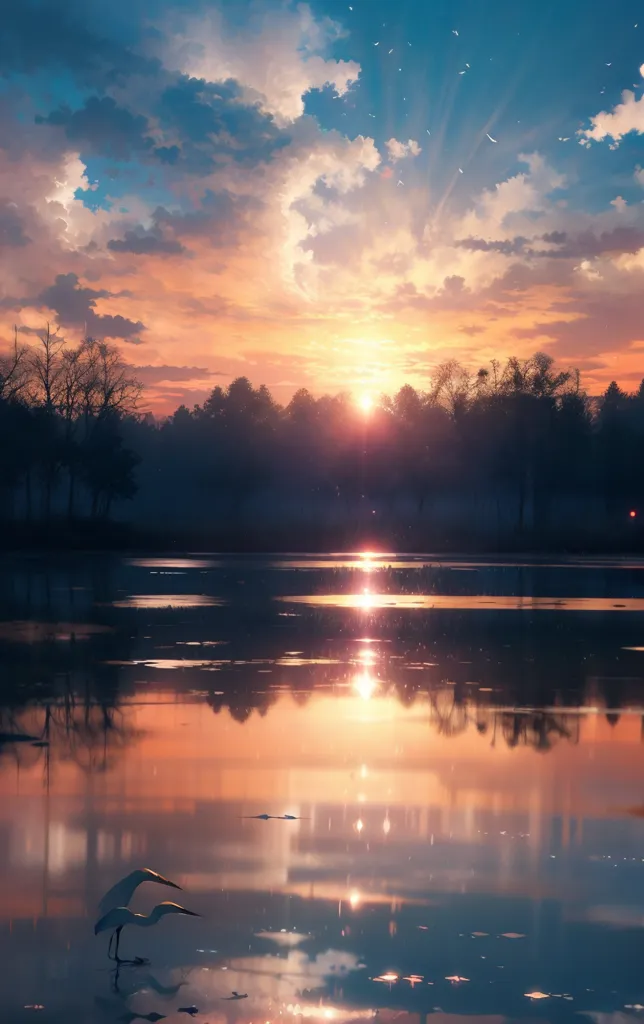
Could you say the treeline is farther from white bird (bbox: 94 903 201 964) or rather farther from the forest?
white bird (bbox: 94 903 201 964)

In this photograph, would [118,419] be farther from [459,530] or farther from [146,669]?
[146,669]

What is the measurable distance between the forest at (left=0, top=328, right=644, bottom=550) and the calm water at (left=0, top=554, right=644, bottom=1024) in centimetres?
6142

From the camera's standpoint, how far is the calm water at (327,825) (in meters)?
6.17

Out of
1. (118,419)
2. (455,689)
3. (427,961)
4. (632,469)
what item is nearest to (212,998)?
(427,961)

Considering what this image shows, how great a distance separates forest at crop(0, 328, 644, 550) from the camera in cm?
9056

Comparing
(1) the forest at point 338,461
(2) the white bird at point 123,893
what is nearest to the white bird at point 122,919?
(2) the white bird at point 123,893

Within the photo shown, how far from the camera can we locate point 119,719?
46.4 ft

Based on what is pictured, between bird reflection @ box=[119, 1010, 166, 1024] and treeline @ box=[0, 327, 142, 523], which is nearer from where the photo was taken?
bird reflection @ box=[119, 1010, 166, 1024]

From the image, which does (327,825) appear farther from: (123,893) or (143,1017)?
(143,1017)

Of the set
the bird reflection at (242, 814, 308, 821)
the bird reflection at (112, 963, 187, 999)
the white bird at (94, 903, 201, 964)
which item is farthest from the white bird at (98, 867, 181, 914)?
the bird reflection at (242, 814, 308, 821)

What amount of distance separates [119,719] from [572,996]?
876 centimetres

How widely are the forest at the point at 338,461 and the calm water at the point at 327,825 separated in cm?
6142

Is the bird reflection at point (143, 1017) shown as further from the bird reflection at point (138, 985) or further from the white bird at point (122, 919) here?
the white bird at point (122, 919)

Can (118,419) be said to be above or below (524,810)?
above
